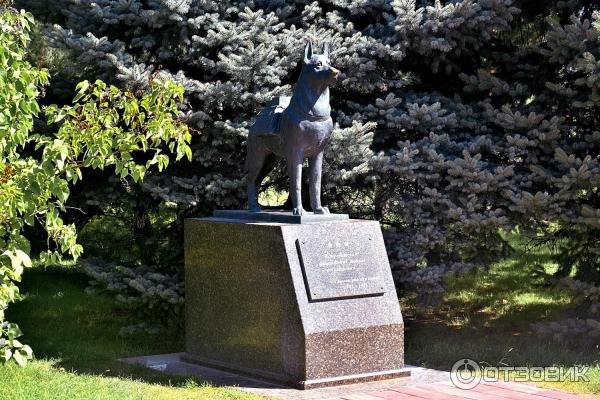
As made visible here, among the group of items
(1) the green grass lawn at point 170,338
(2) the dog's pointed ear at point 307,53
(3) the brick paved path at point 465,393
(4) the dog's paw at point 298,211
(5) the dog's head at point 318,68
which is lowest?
(3) the brick paved path at point 465,393

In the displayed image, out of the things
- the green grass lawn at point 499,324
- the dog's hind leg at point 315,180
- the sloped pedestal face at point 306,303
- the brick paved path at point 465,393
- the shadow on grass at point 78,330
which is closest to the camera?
the brick paved path at point 465,393

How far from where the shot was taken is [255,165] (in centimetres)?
772

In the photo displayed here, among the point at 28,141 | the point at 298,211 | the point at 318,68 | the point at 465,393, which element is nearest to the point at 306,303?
the point at 298,211

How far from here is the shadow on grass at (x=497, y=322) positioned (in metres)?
8.17

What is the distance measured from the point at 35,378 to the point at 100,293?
1816 mm

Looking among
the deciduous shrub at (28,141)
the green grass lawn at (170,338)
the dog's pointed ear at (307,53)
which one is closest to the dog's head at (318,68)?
the dog's pointed ear at (307,53)

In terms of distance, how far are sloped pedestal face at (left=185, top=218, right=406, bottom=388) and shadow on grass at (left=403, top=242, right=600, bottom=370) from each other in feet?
3.97

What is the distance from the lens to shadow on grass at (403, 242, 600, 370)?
8.17 m

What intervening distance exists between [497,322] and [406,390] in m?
3.51

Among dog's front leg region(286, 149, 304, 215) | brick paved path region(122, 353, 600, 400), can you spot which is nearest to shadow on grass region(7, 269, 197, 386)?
brick paved path region(122, 353, 600, 400)

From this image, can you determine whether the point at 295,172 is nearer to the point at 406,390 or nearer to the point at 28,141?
the point at 406,390

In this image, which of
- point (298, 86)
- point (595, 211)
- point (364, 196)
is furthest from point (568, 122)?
point (298, 86)

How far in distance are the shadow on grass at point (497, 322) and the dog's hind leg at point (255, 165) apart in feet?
6.67

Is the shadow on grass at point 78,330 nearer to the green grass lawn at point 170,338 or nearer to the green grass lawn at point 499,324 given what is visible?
the green grass lawn at point 170,338
